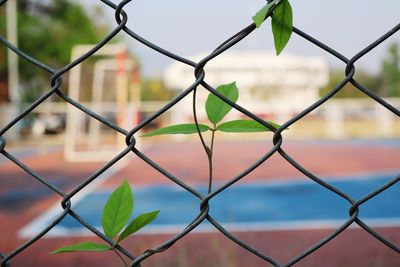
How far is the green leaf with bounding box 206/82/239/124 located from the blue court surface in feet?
10.1

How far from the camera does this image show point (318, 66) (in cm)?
2511

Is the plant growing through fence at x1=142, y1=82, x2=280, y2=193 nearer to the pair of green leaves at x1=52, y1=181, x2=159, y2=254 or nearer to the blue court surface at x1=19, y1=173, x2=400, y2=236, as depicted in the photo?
the pair of green leaves at x1=52, y1=181, x2=159, y2=254

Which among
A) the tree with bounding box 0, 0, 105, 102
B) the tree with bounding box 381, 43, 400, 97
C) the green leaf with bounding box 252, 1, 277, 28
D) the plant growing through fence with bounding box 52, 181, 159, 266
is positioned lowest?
the plant growing through fence with bounding box 52, 181, 159, 266

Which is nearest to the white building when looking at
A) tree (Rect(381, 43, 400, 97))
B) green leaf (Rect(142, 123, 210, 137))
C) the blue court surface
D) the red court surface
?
tree (Rect(381, 43, 400, 97))

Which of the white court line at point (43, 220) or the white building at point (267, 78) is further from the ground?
the white building at point (267, 78)

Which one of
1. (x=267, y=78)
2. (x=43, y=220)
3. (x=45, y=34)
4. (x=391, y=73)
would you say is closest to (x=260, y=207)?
(x=43, y=220)

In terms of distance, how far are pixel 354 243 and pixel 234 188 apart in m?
3.04

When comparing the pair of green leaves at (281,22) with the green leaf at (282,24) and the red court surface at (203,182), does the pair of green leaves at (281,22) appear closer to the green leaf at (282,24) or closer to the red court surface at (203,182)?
the green leaf at (282,24)

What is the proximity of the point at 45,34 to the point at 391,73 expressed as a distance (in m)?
12.2

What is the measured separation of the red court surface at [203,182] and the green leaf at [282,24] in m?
0.50

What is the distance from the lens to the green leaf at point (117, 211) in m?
0.39

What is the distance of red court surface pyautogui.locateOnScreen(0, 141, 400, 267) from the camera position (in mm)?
2502

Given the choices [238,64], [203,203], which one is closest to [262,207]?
[203,203]

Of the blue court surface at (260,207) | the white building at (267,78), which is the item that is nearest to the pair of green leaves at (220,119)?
the blue court surface at (260,207)
